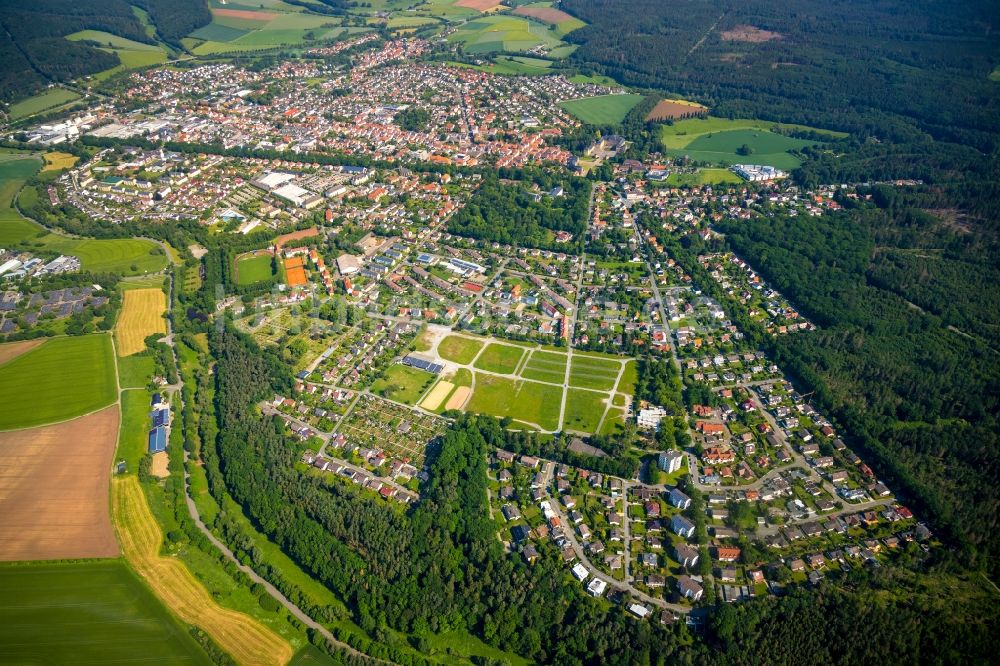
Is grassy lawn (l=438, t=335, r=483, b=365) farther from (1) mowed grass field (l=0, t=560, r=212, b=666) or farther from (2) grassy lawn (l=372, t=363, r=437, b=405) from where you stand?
(1) mowed grass field (l=0, t=560, r=212, b=666)

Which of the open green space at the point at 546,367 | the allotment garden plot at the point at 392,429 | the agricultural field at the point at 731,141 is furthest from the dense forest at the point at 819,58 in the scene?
the allotment garden plot at the point at 392,429

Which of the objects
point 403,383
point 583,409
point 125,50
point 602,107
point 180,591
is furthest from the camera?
point 125,50

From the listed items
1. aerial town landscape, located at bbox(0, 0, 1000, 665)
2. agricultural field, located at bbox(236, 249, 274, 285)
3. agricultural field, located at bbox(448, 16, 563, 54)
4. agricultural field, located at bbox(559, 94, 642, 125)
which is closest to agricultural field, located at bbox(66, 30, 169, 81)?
aerial town landscape, located at bbox(0, 0, 1000, 665)

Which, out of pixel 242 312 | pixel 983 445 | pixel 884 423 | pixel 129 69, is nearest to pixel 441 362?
pixel 242 312

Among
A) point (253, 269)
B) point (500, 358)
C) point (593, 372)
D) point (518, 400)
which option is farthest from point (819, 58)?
point (253, 269)

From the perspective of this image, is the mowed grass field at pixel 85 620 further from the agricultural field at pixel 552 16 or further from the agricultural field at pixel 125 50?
the agricultural field at pixel 552 16

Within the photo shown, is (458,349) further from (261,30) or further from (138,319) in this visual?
(261,30)
